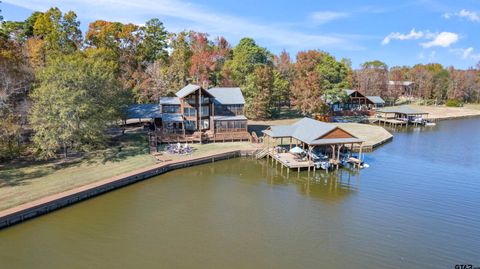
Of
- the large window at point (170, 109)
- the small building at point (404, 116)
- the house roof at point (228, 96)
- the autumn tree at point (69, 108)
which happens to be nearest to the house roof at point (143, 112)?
the large window at point (170, 109)

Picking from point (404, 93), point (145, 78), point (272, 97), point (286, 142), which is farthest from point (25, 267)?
point (404, 93)

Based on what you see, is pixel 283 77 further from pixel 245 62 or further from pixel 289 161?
pixel 289 161

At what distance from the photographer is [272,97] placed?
184 ft

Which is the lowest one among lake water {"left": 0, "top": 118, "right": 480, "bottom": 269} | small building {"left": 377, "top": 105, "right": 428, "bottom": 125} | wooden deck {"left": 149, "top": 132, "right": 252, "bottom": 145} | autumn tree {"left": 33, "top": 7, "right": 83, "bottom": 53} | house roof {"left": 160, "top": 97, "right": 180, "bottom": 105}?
lake water {"left": 0, "top": 118, "right": 480, "bottom": 269}

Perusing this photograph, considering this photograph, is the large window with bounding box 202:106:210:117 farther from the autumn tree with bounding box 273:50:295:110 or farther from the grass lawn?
the autumn tree with bounding box 273:50:295:110

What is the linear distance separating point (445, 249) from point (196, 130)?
29813 millimetres

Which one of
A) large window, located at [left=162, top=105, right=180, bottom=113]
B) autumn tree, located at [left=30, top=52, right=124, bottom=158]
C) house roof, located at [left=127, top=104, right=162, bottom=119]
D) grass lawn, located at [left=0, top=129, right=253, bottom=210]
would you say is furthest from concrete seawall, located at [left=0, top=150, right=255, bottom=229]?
house roof, located at [left=127, top=104, right=162, bottom=119]

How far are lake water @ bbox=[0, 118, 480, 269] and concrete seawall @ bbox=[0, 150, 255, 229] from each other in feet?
1.88

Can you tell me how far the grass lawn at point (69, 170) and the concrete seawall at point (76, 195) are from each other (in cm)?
79

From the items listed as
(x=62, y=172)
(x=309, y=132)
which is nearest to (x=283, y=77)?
(x=309, y=132)

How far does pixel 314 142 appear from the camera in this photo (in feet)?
91.7

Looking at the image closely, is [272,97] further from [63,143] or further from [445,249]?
[445,249]

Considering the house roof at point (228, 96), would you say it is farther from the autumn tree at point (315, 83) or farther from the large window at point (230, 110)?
the autumn tree at point (315, 83)

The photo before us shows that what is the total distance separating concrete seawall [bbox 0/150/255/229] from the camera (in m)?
18.0
